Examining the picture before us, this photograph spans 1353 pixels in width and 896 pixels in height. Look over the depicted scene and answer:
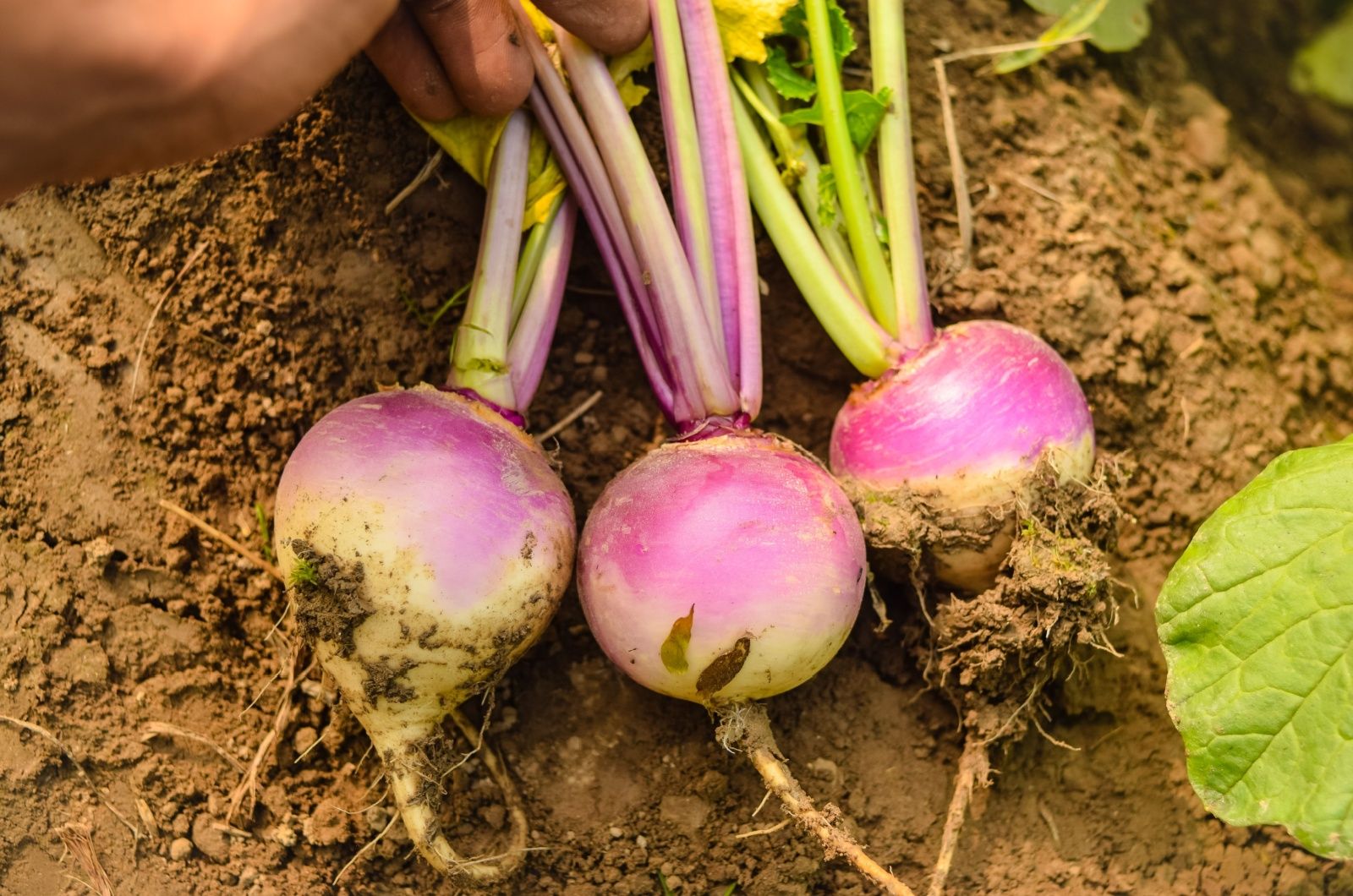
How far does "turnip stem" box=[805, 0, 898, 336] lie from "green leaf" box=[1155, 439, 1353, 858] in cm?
71

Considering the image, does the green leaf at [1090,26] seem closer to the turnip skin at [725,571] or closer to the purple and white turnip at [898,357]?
the purple and white turnip at [898,357]

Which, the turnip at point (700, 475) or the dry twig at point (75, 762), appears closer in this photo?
the turnip at point (700, 475)

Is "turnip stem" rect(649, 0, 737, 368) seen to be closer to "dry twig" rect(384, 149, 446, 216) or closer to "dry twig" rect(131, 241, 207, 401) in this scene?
"dry twig" rect(384, 149, 446, 216)

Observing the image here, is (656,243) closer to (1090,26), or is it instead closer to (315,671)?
(315,671)

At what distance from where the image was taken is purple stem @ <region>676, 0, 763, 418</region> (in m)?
1.95

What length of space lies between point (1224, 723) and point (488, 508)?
4.11ft

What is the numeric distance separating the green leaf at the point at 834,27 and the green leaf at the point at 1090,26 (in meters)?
0.48

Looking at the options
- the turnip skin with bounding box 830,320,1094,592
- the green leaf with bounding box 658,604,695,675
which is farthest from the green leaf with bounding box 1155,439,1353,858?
the green leaf with bounding box 658,604,695,675

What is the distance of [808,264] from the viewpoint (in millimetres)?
1990

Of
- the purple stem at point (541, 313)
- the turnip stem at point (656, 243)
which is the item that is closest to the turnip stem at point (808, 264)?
the turnip stem at point (656, 243)

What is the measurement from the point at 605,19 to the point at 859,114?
54 centimetres

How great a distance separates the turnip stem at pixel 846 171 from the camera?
6.44ft

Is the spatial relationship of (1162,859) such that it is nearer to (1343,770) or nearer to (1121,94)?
(1343,770)

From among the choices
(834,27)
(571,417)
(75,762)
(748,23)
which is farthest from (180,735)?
(834,27)
